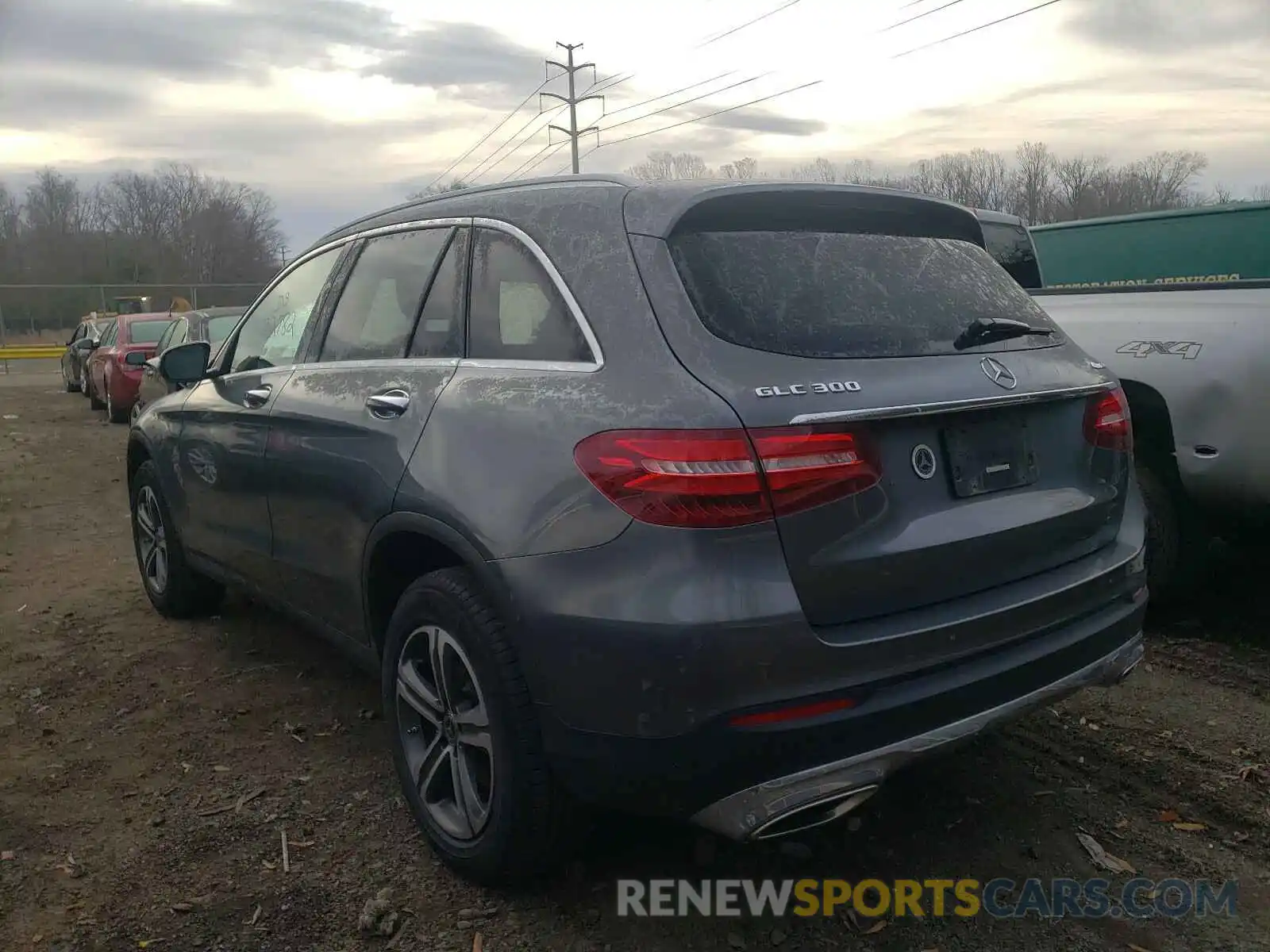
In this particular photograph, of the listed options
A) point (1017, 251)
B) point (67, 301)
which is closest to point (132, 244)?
point (67, 301)

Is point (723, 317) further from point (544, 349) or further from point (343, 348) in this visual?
point (343, 348)

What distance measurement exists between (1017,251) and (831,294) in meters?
6.09

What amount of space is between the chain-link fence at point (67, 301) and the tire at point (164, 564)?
1155 inches

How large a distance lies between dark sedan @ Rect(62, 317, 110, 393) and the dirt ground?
50.8 ft

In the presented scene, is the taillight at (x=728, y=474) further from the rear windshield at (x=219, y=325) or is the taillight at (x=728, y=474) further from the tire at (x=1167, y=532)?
the rear windshield at (x=219, y=325)

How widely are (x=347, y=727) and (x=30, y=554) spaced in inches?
160

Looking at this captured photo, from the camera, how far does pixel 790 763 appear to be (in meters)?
2.19

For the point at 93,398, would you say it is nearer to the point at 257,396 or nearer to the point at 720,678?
the point at 257,396

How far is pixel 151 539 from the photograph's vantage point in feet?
17.1

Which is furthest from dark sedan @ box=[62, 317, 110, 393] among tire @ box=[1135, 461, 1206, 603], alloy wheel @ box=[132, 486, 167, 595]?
tire @ box=[1135, 461, 1206, 603]

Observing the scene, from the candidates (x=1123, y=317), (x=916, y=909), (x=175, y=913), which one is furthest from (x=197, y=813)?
(x=1123, y=317)

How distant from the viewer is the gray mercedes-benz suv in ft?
7.18

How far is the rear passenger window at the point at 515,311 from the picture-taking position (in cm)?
260

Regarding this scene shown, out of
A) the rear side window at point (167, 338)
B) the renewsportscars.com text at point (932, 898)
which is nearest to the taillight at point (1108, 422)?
the renewsportscars.com text at point (932, 898)
